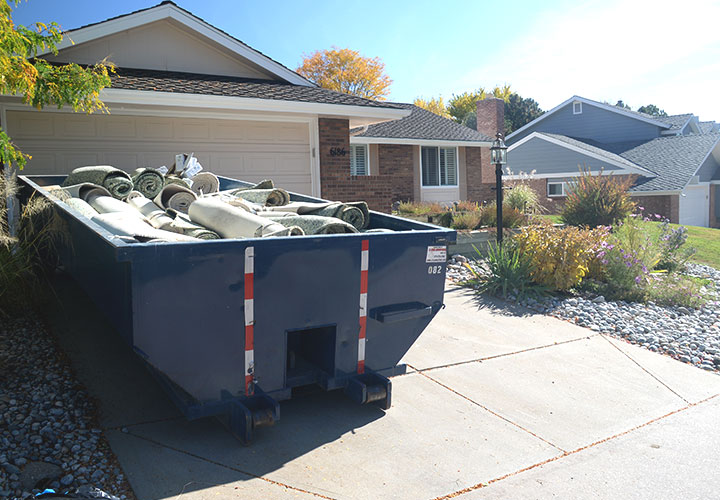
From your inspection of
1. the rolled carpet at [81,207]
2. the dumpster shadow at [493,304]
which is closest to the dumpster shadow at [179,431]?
the rolled carpet at [81,207]

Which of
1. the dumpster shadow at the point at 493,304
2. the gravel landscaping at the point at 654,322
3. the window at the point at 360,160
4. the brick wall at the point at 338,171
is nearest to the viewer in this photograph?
the gravel landscaping at the point at 654,322

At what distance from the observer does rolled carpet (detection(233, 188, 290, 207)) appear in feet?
18.7

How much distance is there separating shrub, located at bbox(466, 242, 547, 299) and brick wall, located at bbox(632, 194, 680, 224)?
66.7 feet

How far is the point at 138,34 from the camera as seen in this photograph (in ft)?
35.5

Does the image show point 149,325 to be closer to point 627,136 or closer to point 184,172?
point 184,172

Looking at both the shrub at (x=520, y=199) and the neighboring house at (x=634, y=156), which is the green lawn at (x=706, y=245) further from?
the neighboring house at (x=634, y=156)

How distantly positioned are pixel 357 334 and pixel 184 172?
3.75 metres

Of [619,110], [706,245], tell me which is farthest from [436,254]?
[619,110]

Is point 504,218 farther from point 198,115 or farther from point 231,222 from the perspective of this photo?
point 231,222

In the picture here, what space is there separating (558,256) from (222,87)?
6.34 metres

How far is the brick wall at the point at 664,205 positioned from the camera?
26141mm

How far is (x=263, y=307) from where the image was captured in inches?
141

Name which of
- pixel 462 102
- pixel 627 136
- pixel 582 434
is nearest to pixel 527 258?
pixel 582 434

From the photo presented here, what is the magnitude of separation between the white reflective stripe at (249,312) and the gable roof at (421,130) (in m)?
15.5
